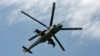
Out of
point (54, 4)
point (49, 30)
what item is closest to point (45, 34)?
point (49, 30)

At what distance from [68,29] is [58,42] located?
3646 mm

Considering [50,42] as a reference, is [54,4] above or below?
above

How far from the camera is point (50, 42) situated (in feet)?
198

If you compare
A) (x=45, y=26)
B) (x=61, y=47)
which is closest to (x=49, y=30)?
(x=45, y=26)

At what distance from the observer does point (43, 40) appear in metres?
60.7

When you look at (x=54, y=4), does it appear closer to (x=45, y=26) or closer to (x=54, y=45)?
(x=45, y=26)

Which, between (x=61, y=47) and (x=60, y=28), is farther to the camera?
(x=61, y=47)

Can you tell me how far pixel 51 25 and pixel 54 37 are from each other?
8.20 ft

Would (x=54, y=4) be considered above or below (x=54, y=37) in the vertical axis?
above

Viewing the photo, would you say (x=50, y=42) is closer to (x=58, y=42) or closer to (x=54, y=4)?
(x=58, y=42)

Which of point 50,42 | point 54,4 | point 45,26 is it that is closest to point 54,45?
point 50,42

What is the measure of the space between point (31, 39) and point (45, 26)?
398 centimetres

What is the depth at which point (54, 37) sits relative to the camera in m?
59.0

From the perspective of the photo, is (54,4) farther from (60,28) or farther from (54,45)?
(54,45)
